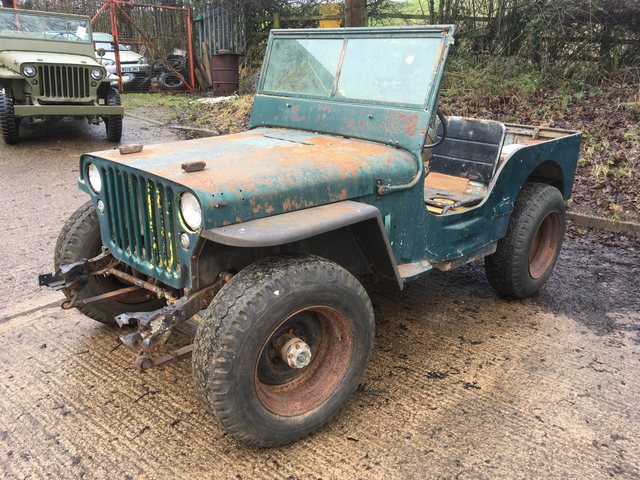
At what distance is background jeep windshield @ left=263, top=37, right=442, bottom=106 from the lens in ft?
A: 10.00

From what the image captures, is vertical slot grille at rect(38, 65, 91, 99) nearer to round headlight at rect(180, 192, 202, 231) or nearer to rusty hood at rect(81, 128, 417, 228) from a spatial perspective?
rusty hood at rect(81, 128, 417, 228)

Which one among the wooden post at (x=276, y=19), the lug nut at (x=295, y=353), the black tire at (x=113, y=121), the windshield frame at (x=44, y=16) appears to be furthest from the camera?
the wooden post at (x=276, y=19)

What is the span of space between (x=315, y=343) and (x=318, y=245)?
0.48 metres

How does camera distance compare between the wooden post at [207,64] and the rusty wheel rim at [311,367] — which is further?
the wooden post at [207,64]

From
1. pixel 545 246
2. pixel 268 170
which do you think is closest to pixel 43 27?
pixel 268 170

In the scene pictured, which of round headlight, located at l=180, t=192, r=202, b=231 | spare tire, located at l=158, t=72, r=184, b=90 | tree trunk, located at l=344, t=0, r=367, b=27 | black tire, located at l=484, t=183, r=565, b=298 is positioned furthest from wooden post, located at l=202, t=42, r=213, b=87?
round headlight, located at l=180, t=192, r=202, b=231

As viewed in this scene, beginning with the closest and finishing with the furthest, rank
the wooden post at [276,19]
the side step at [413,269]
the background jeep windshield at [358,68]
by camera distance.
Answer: the side step at [413,269], the background jeep windshield at [358,68], the wooden post at [276,19]

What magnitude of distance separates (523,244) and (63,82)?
23.8 ft

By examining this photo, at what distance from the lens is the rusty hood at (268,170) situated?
7.47 ft

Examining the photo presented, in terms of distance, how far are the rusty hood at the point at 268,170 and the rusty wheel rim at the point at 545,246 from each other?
1595 mm

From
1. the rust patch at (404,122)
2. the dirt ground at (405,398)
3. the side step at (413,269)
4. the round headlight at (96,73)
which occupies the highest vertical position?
the round headlight at (96,73)

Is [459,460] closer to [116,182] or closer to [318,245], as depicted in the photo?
[318,245]

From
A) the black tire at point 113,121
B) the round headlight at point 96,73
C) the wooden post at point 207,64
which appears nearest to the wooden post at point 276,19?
the wooden post at point 207,64

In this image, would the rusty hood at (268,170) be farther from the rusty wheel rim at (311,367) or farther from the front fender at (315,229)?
the rusty wheel rim at (311,367)
